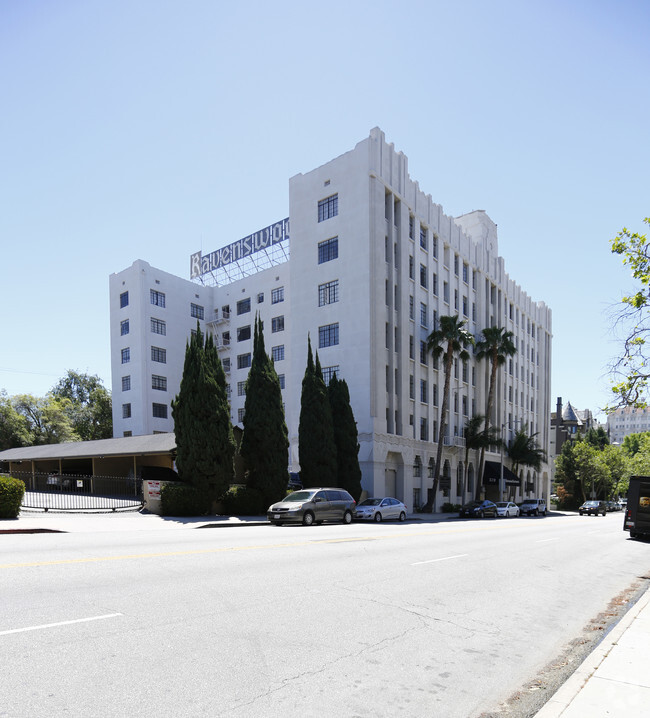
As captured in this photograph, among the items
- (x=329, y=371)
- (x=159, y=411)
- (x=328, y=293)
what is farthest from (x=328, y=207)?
(x=159, y=411)

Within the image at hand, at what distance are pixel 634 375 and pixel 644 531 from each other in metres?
13.1

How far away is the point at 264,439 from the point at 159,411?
27.9 metres

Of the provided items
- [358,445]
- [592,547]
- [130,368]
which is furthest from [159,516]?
[130,368]

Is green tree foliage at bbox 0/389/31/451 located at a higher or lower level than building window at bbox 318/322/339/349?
lower

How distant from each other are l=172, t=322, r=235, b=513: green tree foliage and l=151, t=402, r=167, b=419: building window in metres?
28.2

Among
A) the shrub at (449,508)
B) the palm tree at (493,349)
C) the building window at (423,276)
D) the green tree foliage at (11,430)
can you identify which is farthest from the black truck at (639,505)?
the green tree foliage at (11,430)

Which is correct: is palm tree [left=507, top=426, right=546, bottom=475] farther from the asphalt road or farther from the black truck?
the asphalt road

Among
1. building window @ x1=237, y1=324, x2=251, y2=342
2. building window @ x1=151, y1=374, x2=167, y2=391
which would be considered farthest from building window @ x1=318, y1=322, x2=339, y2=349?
building window @ x1=151, y1=374, x2=167, y2=391

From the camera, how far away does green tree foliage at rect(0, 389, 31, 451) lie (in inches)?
2424

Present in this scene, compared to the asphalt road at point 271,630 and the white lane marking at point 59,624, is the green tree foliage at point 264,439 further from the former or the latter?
the white lane marking at point 59,624

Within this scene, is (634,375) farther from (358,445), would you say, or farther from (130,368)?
(130,368)

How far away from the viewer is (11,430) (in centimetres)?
6169

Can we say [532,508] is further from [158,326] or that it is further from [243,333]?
[158,326]

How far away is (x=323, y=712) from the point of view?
471cm
